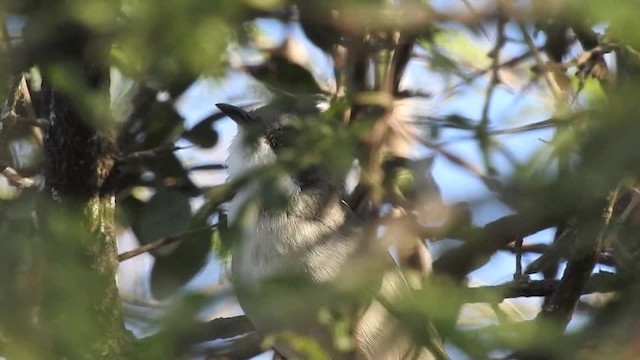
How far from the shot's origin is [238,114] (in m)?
3.32

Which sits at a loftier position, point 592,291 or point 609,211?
point 609,211

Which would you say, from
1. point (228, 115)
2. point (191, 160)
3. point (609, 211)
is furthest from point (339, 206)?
point (609, 211)

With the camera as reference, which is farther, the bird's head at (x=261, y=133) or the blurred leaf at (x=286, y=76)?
the blurred leaf at (x=286, y=76)

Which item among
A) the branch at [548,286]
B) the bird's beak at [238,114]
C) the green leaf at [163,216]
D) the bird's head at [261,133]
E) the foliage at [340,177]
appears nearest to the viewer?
the foliage at [340,177]

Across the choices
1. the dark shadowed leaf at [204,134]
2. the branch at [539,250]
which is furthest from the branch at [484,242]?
the dark shadowed leaf at [204,134]

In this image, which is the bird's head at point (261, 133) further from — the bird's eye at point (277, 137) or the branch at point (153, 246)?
the branch at point (153, 246)

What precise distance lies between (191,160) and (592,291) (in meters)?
1.77

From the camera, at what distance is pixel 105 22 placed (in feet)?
4.72

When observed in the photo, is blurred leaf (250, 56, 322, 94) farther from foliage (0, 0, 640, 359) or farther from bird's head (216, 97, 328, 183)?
foliage (0, 0, 640, 359)

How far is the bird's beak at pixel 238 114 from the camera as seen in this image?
331 cm

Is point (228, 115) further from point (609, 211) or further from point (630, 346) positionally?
point (630, 346)

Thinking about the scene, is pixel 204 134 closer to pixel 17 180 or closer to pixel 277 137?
pixel 277 137

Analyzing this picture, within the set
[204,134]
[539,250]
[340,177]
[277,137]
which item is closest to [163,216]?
[204,134]

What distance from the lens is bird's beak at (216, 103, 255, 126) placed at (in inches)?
130
